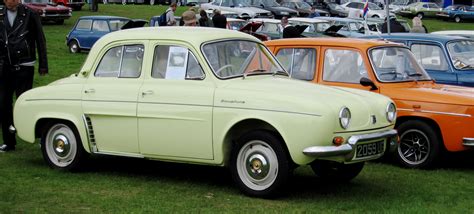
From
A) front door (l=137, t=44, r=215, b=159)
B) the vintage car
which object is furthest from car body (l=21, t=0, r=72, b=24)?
front door (l=137, t=44, r=215, b=159)

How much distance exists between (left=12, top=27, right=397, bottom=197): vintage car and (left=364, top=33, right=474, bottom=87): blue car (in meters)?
3.95

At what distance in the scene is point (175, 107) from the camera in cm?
787

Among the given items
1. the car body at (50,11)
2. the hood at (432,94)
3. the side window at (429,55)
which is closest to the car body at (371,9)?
the car body at (50,11)

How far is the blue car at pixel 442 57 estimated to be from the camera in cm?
1174

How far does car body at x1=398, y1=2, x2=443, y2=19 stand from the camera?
2174 inches

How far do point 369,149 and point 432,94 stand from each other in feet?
7.67

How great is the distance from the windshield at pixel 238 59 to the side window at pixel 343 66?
1629 millimetres

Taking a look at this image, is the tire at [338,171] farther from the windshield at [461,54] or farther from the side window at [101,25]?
the side window at [101,25]

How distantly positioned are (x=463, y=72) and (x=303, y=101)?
209 inches

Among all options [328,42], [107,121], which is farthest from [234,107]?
[328,42]

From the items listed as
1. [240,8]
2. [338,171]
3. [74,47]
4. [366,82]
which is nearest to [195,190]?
[338,171]

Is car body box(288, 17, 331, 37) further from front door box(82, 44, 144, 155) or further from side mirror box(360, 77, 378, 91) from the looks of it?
front door box(82, 44, 144, 155)

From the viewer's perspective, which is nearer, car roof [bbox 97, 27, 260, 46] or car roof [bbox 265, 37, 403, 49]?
car roof [bbox 97, 27, 260, 46]

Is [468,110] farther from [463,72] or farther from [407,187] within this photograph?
[463,72]
